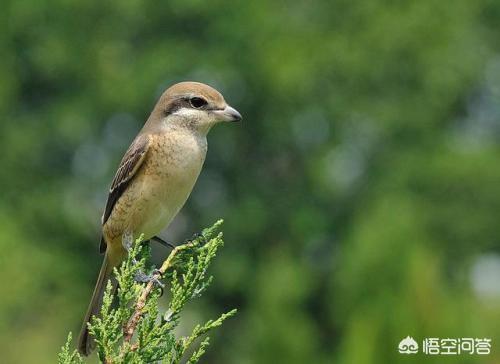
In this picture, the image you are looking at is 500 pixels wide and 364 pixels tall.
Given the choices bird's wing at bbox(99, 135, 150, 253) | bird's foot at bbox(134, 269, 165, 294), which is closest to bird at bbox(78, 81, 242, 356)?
bird's wing at bbox(99, 135, 150, 253)

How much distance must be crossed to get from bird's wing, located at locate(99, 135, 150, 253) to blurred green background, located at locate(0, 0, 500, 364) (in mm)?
15520

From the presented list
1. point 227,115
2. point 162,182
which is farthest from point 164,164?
point 227,115

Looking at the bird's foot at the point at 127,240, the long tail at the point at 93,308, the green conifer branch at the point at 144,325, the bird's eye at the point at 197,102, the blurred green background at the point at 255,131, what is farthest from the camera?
the blurred green background at the point at 255,131

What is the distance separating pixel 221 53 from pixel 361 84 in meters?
3.05

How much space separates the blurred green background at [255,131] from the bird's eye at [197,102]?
15.8 m

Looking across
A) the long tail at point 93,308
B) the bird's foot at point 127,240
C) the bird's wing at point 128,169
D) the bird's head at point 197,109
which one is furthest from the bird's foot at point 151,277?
the bird's head at point 197,109

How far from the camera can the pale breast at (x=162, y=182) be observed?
5105 mm

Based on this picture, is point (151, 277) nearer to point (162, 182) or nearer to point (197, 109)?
point (162, 182)

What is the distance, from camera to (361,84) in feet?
77.3

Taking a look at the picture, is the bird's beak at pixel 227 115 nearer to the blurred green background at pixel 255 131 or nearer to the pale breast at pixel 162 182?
the pale breast at pixel 162 182

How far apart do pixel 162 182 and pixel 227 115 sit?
1.42ft

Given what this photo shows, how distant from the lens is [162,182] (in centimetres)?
514

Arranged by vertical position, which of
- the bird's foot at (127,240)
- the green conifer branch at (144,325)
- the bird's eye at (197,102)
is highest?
the bird's eye at (197,102)

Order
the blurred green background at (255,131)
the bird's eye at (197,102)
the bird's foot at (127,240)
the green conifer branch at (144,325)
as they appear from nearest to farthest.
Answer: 1. the green conifer branch at (144,325)
2. the bird's eye at (197,102)
3. the bird's foot at (127,240)
4. the blurred green background at (255,131)
